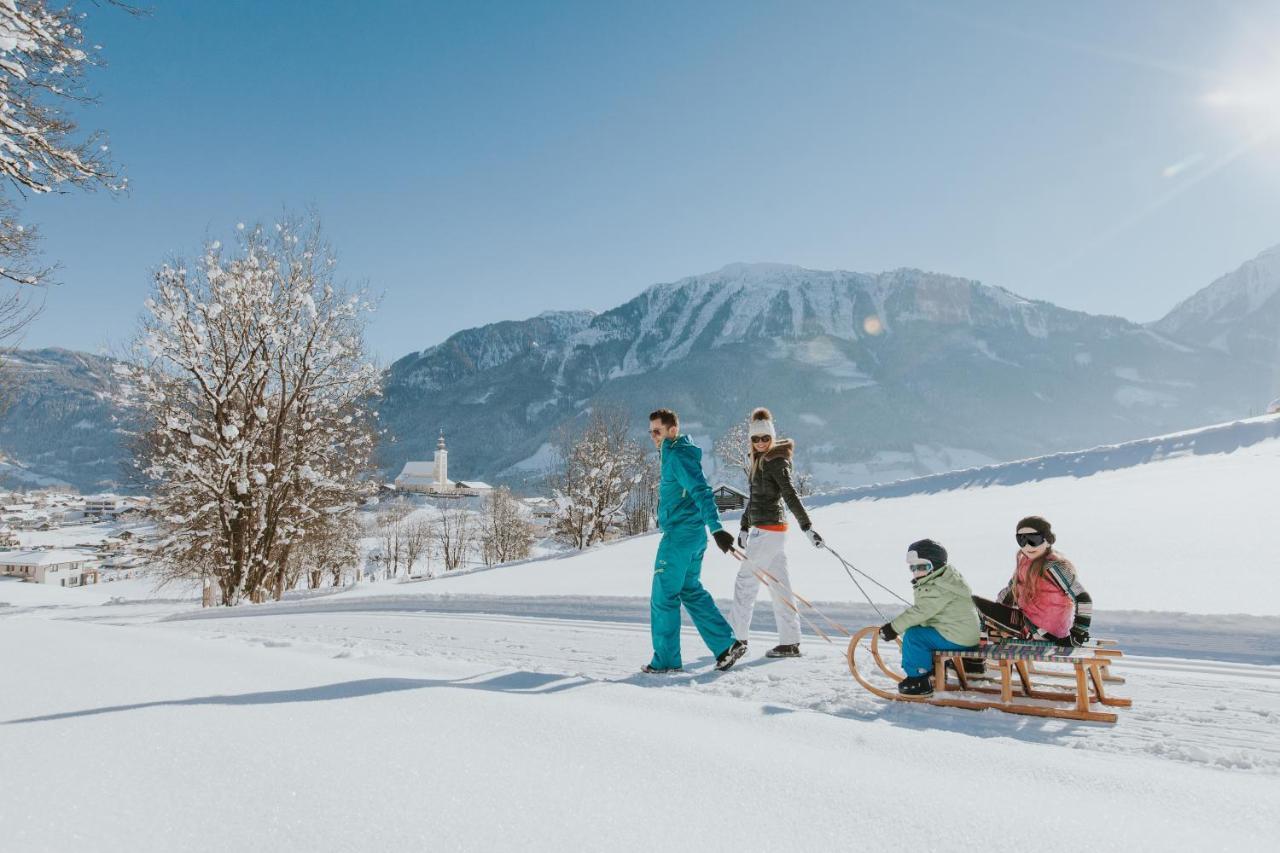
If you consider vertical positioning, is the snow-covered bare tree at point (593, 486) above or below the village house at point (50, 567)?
above

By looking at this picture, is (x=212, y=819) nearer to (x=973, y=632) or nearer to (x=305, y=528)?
(x=973, y=632)

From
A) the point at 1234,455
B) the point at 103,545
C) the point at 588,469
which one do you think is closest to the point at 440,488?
the point at 103,545

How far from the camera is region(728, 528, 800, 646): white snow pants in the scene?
5.83m

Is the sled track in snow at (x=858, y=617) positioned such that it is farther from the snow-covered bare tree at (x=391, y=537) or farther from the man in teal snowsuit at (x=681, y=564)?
the snow-covered bare tree at (x=391, y=537)

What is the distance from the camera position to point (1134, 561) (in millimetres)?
8656

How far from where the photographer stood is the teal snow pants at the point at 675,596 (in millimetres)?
5379

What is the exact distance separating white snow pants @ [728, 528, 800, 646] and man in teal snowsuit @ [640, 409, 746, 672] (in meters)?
0.47

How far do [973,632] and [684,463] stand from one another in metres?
2.42

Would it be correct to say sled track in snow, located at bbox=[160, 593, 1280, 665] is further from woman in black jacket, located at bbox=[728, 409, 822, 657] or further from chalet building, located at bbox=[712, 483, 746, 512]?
chalet building, located at bbox=[712, 483, 746, 512]

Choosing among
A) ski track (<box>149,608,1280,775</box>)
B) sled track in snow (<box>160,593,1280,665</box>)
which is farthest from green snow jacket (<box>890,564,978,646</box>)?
sled track in snow (<box>160,593,1280,665</box>)

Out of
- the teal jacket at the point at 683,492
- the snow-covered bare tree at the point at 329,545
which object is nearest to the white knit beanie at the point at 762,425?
the teal jacket at the point at 683,492

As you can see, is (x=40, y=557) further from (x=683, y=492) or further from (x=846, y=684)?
(x=846, y=684)

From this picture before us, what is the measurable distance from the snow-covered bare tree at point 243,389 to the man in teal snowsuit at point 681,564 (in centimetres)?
1443

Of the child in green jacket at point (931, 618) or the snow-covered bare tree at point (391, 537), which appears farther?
the snow-covered bare tree at point (391, 537)
